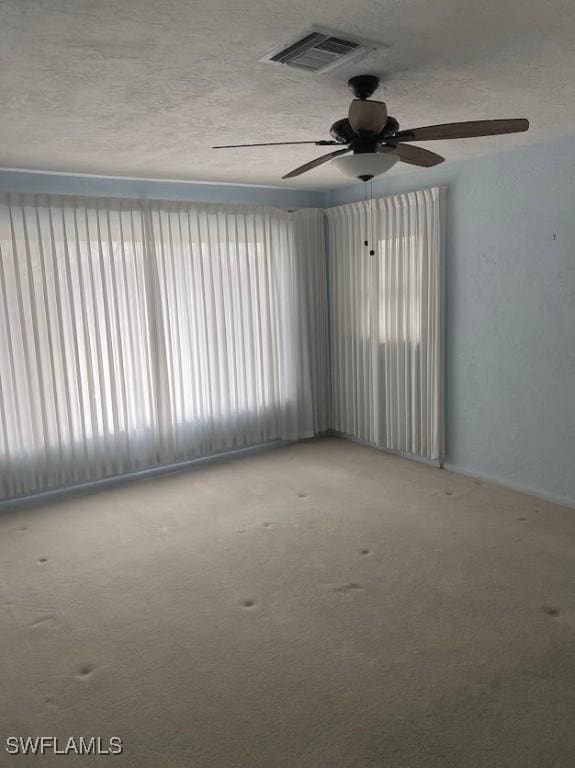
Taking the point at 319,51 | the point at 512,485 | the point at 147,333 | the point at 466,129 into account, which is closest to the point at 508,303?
the point at 512,485

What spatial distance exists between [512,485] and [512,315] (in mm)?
1312

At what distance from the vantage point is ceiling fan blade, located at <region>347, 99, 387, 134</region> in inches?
99.1

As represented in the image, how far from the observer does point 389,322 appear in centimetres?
543

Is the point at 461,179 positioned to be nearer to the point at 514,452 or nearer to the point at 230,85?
the point at 514,452

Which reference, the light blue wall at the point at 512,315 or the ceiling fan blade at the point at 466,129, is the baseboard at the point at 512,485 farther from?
the ceiling fan blade at the point at 466,129

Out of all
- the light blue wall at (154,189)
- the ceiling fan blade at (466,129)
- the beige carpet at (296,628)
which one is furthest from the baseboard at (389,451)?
the ceiling fan blade at (466,129)

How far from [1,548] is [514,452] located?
3713mm

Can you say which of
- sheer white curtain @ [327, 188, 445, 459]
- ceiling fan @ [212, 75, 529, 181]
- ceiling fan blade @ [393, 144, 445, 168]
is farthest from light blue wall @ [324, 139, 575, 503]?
ceiling fan @ [212, 75, 529, 181]

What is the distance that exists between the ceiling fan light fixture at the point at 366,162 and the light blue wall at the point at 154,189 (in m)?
2.73

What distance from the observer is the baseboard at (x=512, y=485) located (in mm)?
4328

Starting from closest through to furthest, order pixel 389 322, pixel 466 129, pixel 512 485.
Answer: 1. pixel 466 129
2. pixel 512 485
3. pixel 389 322

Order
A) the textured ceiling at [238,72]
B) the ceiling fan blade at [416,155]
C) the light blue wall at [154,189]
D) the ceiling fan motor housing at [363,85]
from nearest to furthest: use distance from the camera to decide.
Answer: the textured ceiling at [238,72]
the ceiling fan motor housing at [363,85]
the ceiling fan blade at [416,155]
the light blue wall at [154,189]

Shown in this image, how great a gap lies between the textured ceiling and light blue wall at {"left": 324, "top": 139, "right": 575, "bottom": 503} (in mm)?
436

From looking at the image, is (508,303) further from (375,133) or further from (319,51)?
(319,51)
